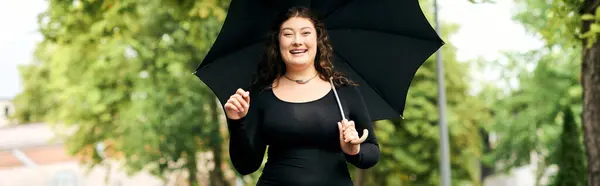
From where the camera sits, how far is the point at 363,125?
13.9 ft

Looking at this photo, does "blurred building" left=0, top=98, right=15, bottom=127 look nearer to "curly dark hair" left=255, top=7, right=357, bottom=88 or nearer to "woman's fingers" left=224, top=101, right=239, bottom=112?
"curly dark hair" left=255, top=7, right=357, bottom=88

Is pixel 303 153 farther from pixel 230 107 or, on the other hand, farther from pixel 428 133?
pixel 428 133

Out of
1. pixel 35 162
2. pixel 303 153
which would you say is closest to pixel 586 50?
pixel 303 153

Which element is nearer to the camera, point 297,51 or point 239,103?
point 239,103

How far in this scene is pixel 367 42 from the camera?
4.52 metres

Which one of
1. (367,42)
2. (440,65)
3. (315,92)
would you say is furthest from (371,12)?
(440,65)

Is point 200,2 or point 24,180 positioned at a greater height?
point 200,2

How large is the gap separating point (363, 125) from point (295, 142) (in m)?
0.38

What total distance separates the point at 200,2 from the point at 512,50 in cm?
1528

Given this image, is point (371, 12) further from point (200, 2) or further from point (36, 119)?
point (36, 119)

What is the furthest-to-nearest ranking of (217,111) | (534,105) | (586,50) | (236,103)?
(534,105)
(217,111)
(586,50)
(236,103)

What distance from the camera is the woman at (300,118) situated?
4.05 metres

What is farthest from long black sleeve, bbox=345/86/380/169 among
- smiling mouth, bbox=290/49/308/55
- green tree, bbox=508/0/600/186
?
green tree, bbox=508/0/600/186

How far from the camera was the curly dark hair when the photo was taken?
4.23 metres
